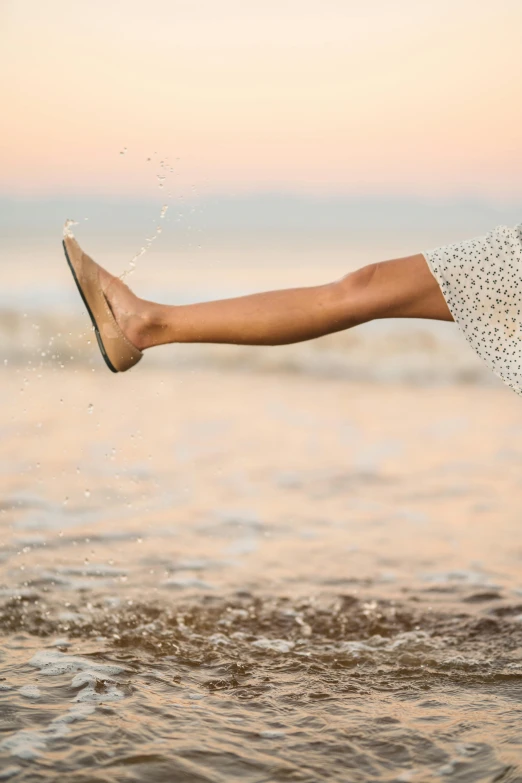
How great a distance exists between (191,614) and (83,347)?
6773 mm

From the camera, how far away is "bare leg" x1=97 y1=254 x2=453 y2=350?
278 centimetres

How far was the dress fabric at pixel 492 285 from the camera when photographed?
2811mm

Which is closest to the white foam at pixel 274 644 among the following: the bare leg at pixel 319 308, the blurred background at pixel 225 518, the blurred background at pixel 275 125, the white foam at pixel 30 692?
the blurred background at pixel 225 518

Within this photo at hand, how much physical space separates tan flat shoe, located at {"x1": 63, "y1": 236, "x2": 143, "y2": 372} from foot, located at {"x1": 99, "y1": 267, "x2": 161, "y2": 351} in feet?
0.05

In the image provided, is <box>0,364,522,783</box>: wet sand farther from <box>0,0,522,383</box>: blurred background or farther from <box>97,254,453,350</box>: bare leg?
<box>0,0,522,383</box>: blurred background

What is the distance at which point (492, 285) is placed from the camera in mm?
2828

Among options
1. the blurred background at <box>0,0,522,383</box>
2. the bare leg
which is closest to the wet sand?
the bare leg

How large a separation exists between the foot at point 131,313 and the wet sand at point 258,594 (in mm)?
923

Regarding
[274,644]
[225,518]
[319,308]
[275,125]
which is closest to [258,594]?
[274,644]

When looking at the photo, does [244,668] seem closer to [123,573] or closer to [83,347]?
[123,573]

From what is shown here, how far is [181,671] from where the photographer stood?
271 centimetres

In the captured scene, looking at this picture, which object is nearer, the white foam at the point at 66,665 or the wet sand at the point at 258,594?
the wet sand at the point at 258,594

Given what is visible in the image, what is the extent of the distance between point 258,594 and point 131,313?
115 centimetres

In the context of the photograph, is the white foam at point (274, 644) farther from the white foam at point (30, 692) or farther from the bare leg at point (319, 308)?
the bare leg at point (319, 308)
